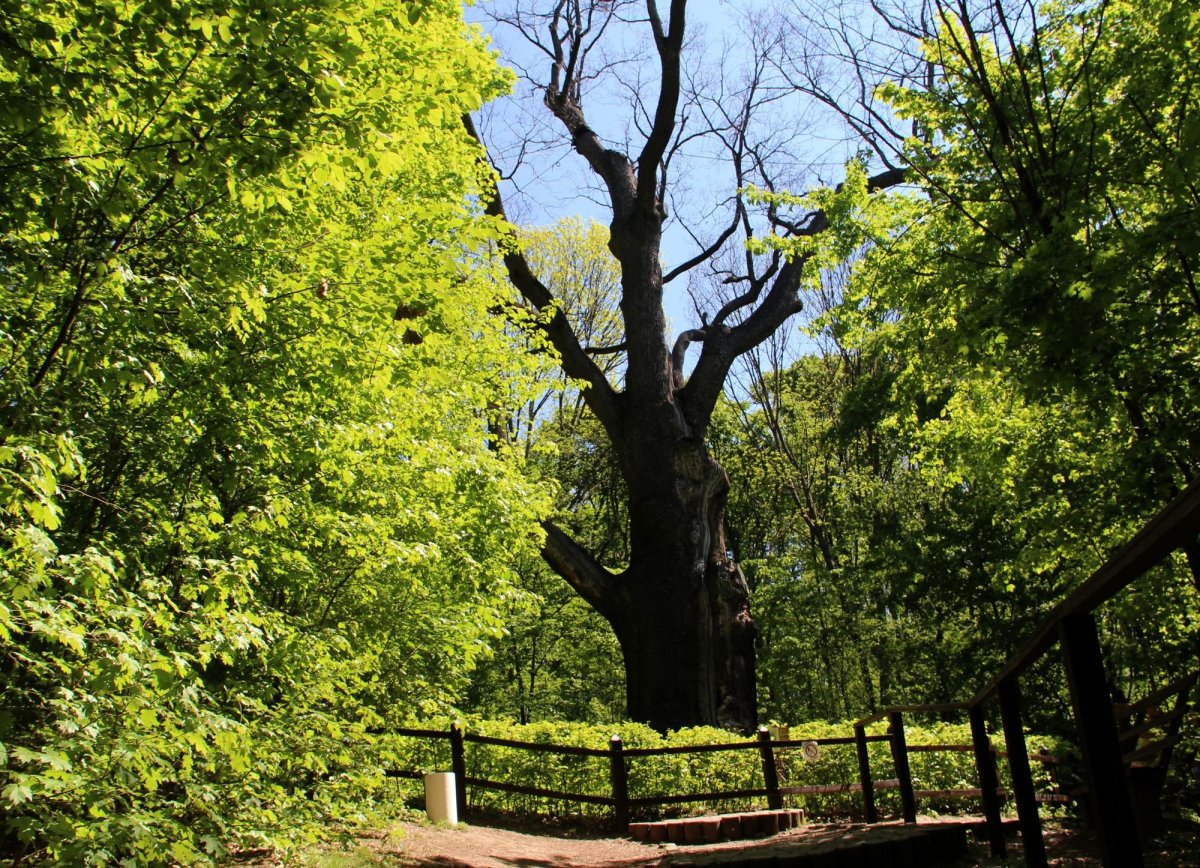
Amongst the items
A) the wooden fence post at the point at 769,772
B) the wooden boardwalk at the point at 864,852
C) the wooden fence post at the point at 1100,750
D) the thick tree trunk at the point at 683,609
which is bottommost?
the wooden boardwalk at the point at 864,852

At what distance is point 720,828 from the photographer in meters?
9.80

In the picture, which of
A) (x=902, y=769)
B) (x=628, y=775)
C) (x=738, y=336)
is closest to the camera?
(x=902, y=769)

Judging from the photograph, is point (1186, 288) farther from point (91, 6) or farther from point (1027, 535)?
point (91, 6)

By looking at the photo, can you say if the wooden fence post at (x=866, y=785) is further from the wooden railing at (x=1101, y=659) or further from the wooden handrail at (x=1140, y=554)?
the wooden handrail at (x=1140, y=554)

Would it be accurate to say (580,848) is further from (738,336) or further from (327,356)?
(738,336)

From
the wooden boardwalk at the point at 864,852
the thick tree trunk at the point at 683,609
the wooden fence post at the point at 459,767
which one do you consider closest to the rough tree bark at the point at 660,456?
the thick tree trunk at the point at 683,609

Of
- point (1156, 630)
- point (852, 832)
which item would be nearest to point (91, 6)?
point (852, 832)

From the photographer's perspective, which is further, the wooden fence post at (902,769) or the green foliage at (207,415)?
the wooden fence post at (902,769)

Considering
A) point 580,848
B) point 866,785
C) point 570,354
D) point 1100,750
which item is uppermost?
point 570,354

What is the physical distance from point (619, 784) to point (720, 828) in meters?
1.72

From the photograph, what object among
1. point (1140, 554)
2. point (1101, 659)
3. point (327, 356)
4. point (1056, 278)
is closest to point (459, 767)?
point (327, 356)

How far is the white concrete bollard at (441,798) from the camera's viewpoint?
10.3m

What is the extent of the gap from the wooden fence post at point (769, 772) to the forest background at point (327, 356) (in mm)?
3872

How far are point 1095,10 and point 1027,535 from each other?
15.3 ft
